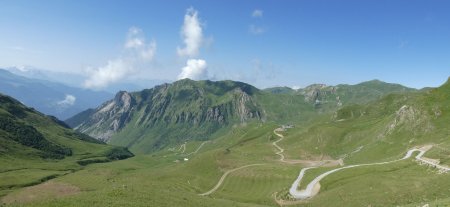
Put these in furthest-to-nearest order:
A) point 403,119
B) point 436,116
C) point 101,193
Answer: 1. point 403,119
2. point 436,116
3. point 101,193

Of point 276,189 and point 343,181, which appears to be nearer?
point 343,181

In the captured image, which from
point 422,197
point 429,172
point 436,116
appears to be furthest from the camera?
point 436,116

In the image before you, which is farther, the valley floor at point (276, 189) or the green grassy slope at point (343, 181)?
the green grassy slope at point (343, 181)

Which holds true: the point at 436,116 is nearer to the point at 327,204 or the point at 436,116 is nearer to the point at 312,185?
the point at 312,185

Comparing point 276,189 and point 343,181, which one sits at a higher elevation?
point 343,181

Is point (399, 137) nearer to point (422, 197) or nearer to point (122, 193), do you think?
point (422, 197)

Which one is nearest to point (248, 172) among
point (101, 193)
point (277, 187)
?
point (277, 187)

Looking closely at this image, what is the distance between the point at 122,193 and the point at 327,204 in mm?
42194

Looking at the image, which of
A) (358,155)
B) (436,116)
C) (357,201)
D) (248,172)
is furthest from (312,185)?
(436,116)

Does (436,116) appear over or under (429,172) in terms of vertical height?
over

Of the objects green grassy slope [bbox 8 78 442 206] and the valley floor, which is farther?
green grassy slope [bbox 8 78 442 206]

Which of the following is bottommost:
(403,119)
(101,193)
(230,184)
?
(230,184)

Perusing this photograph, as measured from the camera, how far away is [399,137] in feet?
547

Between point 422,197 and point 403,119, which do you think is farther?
point 403,119
